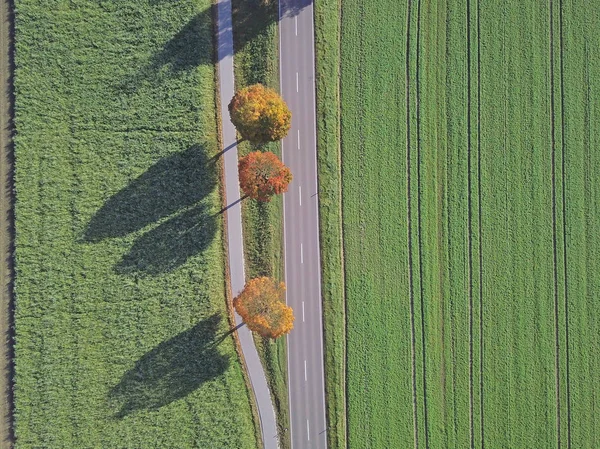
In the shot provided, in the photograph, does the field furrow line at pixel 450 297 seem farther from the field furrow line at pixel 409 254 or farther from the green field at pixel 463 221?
the field furrow line at pixel 409 254

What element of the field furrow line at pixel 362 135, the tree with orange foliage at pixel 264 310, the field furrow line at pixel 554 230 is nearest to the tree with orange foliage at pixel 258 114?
the field furrow line at pixel 362 135

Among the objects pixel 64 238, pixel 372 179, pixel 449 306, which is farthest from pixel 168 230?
pixel 449 306

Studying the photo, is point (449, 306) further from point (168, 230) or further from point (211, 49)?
point (211, 49)

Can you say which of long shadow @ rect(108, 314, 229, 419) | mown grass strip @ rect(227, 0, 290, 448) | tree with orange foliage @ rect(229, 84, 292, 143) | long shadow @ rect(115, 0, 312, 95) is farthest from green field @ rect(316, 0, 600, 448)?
long shadow @ rect(108, 314, 229, 419)

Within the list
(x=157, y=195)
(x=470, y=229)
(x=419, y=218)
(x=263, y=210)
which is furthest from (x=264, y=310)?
(x=470, y=229)

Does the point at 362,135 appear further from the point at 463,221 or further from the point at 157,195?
the point at 157,195
